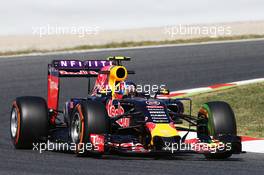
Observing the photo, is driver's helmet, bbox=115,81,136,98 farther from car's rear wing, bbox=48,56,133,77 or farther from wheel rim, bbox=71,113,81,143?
wheel rim, bbox=71,113,81,143

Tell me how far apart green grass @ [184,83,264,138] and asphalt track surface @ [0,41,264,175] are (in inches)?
70.7

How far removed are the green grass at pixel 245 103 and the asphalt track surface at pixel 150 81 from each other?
70.7 inches

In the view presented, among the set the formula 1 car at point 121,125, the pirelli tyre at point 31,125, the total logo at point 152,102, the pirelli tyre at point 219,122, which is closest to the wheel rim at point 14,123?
the formula 1 car at point 121,125

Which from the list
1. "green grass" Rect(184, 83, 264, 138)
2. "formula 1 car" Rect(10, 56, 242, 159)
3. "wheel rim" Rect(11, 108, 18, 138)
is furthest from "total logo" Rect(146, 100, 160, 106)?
"green grass" Rect(184, 83, 264, 138)

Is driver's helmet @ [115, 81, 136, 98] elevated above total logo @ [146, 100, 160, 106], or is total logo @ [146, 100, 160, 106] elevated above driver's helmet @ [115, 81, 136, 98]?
driver's helmet @ [115, 81, 136, 98]

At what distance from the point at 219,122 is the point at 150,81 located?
9435 millimetres

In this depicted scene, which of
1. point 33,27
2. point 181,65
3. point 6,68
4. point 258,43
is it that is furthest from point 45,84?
point 33,27

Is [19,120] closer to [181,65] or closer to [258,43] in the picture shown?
[181,65]

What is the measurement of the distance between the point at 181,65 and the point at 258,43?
5253 mm

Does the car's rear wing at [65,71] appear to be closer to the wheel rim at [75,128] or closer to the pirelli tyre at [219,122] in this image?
the wheel rim at [75,128]

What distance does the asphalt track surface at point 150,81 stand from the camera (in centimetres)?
995

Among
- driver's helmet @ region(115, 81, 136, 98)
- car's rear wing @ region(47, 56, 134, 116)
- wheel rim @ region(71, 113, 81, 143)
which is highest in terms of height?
car's rear wing @ region(47, 56, 134, 116)

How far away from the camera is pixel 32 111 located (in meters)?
12.1

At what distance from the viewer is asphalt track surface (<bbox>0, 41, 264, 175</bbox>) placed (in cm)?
995
